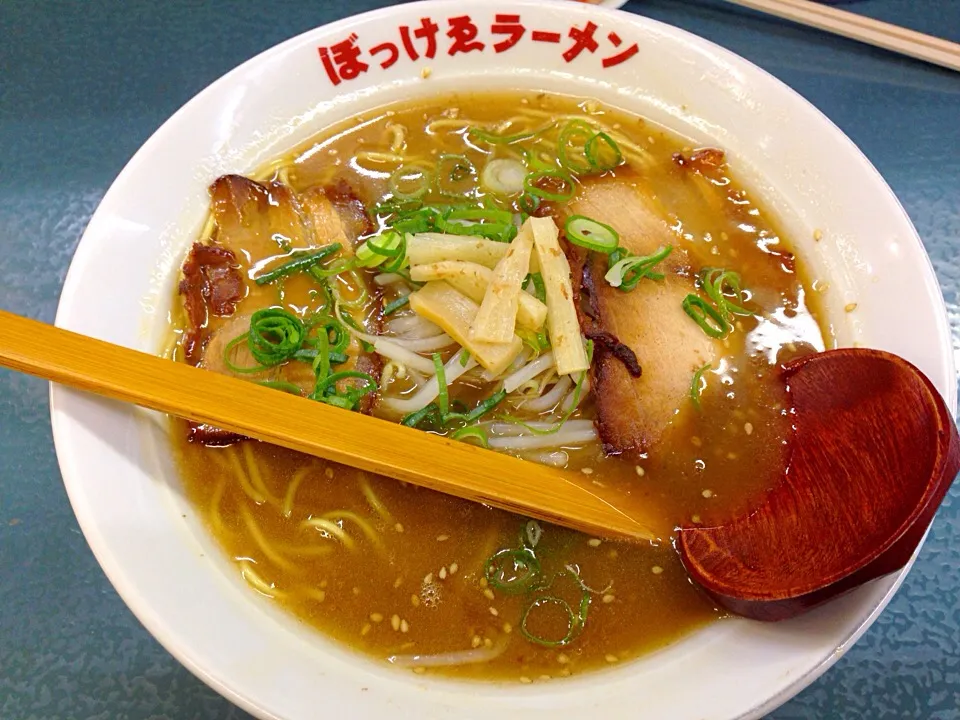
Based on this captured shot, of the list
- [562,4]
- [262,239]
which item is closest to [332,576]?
[262,239]

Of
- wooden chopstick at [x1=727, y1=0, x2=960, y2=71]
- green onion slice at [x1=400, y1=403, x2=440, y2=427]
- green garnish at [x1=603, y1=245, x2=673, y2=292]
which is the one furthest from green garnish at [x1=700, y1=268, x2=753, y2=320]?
wooden chopstick at [x1=727, y1=0, x2=960, y2=71]

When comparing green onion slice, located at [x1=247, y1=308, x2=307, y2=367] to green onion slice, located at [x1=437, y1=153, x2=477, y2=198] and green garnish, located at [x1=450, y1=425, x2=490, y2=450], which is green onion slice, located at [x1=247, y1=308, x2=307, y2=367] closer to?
green garnish, located at [x1=450, y1=425, x2=490, y2=450]

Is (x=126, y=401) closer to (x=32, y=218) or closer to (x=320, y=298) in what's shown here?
(x=320, y=298)

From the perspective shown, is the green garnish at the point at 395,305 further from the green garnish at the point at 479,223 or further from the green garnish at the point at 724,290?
the green garnish at the point at 724,290

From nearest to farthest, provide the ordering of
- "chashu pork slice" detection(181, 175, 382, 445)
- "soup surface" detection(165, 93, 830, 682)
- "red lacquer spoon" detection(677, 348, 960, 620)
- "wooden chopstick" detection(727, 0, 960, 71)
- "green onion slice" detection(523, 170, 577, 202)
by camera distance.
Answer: "red lacquer spoon" detection(677, 348, 960, 620) → "soup surface" detection(165, 93, 830, 682) → "chashu pork slice" detection(181, 175, 382, 445) → "green onion slice" detection(523, 170, 577, 202) → "wooden chopstick" detection(727, 0, 960, 71)

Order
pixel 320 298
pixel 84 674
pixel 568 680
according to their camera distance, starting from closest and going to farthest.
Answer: pixel 568 680 < pixel 84 674 < pixel 320 298

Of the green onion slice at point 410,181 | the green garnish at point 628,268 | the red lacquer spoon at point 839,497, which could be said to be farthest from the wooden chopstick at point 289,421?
the green onion slice at point 410,181
